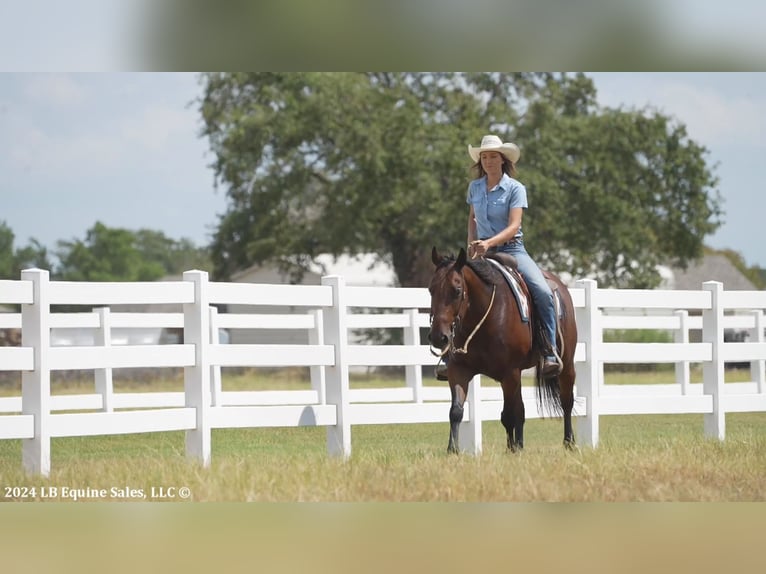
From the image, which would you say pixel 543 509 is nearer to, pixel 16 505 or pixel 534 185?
pixel 16 505

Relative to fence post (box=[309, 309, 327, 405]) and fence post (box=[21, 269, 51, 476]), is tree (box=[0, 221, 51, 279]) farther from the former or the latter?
fence post (box=[21, 269, 51, 476])

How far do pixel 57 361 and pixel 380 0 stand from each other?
9.45m

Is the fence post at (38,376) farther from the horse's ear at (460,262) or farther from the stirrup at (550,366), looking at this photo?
the stirrup at (550,366)

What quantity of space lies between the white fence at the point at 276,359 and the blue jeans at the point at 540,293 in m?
1.65

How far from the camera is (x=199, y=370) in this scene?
949cm

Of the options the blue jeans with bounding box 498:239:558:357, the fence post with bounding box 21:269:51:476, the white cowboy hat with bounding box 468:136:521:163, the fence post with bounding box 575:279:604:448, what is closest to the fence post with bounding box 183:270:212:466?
the fence post with bounding box 21:269:51:476

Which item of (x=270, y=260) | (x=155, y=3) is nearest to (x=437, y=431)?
(x=155, y=3)

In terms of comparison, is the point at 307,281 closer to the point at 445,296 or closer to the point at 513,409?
the point at 513,409

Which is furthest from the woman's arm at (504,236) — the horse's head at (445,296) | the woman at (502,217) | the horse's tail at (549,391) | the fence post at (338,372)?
the fence post at (338,372)

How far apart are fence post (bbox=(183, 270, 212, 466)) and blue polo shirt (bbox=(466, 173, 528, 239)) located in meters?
2.15

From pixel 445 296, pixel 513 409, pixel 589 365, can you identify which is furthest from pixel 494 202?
pixel 589 365

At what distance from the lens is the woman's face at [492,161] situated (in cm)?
940

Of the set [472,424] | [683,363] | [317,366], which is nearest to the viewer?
[472,424]

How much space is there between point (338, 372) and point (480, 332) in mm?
1655
